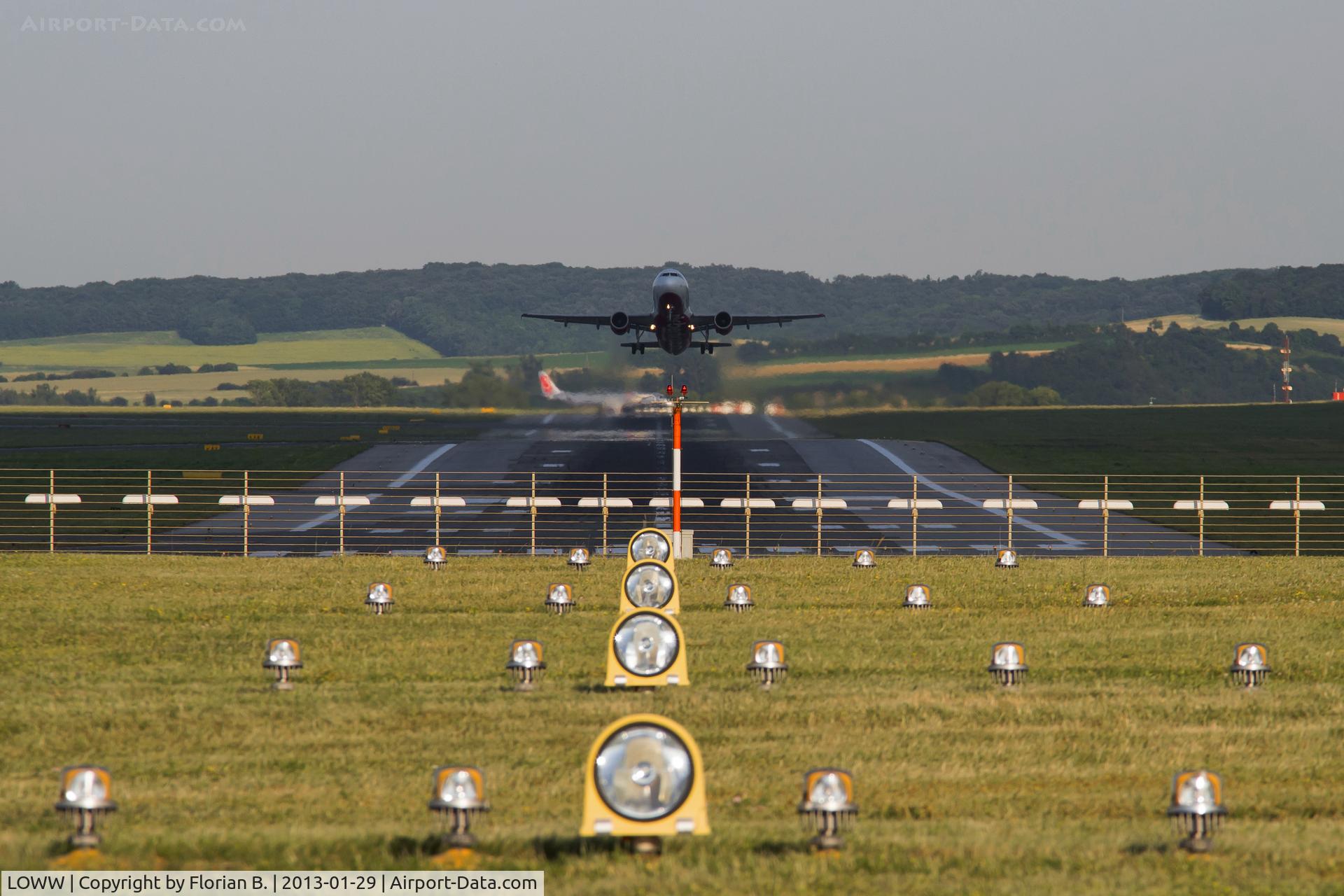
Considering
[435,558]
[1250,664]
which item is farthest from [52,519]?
[1250,664]

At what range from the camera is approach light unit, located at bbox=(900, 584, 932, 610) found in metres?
26.5

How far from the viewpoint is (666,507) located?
54.4m

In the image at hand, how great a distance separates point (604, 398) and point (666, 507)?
57838mm

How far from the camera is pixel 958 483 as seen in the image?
2709 inches

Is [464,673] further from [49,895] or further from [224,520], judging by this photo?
[224,520]

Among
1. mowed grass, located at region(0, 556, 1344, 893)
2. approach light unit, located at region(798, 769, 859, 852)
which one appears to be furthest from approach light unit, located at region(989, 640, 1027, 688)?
approach light unit, located at region(798, 769, 859, 852)

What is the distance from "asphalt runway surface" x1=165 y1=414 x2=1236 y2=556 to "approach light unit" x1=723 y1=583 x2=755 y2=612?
12.4 metres

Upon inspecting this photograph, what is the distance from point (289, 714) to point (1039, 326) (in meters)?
161

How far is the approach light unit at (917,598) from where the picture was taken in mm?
26516

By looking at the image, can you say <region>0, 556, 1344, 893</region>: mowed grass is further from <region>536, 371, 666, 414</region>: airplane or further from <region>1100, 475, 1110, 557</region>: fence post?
<region>536, 371, 666, 414</region>: airplane

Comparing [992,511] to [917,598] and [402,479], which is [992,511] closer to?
[402,479]

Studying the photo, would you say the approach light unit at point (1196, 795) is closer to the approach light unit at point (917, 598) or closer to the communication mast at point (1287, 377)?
the approach light unit at point (917, 598)

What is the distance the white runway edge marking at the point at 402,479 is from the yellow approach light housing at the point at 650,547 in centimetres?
2758

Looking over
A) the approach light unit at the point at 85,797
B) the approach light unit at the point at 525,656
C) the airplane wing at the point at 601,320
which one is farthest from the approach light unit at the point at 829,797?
the airplane wing at the point at 601,320
